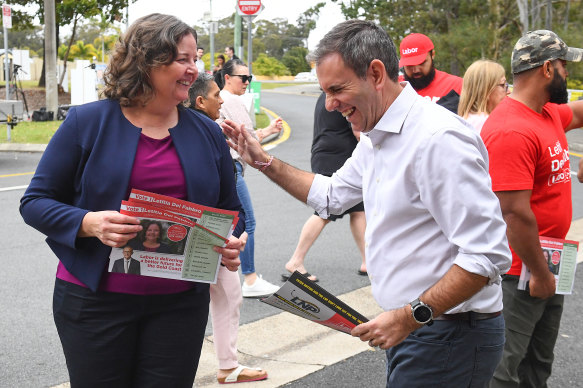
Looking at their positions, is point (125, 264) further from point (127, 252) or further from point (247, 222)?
point (247, 222)

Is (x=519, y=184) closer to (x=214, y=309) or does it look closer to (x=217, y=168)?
A: (x=217, y=168)

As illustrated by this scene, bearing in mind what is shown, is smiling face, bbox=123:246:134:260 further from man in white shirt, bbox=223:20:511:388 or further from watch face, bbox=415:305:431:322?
watch face, bbox=415:305:431:322

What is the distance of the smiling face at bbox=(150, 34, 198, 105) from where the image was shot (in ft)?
8.42

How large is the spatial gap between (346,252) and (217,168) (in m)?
4.28

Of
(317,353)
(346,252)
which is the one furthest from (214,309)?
(346,252)

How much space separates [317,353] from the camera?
4473mm

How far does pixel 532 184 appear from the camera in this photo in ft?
9.70

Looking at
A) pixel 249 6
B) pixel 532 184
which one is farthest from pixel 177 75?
pixel 249 6

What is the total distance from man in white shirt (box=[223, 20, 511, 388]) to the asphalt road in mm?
1842

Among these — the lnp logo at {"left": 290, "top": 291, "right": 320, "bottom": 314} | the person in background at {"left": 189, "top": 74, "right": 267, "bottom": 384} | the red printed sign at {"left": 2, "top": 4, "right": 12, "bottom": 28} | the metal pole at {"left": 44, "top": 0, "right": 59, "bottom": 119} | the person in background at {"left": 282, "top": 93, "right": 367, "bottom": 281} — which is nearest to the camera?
the lnp logo at {"left": 290, "top": 291, "right": 320, "bottom": 314}

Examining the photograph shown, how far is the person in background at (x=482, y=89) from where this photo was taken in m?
4.61

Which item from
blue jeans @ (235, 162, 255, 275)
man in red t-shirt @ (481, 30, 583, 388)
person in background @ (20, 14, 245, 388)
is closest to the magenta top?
person in background @ (20, 14, 245, 388)

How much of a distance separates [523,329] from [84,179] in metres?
2.06

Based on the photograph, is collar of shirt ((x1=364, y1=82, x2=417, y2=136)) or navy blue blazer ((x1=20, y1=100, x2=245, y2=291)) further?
navy blue blazer ((x1=20, y1=100, x2=245, y2=291))
